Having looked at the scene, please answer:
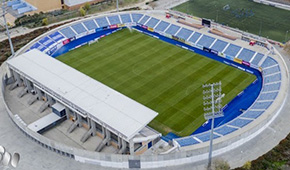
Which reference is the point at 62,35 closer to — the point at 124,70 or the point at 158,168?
the point at 124,70

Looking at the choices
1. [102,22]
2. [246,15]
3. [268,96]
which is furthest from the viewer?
[246,15]

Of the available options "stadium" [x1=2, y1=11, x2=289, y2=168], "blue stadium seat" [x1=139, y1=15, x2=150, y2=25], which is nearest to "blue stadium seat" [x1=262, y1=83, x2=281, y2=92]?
"stadium" [x1=2, y1=11, x2=289, y2=168]

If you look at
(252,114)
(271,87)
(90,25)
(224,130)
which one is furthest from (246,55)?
(90,25)

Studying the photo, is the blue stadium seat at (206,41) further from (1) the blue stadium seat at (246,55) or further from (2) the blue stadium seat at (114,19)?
(2) the blue stadium seat at (114,19)

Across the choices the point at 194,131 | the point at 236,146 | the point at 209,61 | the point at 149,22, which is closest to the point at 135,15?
the point at 149,22

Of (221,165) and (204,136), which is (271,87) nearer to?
(204,136)

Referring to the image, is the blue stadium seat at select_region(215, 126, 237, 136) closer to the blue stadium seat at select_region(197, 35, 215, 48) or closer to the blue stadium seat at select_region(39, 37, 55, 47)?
the blue stadium seat at select_region(197, 35, 215, 48)
